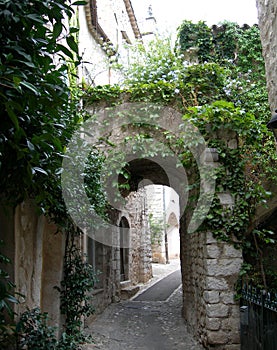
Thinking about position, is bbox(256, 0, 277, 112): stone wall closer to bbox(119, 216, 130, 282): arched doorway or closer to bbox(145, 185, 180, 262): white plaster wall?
bbox(119, 216, 130, 282): arched doorway

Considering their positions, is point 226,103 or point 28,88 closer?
point 28,88

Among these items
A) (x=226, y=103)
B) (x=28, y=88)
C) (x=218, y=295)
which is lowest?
(x=218, y=295)

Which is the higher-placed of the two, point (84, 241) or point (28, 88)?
point (28, 88)

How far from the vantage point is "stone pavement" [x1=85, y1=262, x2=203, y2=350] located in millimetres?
5406

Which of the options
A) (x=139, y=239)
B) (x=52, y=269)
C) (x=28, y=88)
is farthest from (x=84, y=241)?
(x=139, y=239)

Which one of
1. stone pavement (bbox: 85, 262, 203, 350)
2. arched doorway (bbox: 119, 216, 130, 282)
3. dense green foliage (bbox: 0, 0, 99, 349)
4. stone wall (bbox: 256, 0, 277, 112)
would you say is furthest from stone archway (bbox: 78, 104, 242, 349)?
arched doorway (bbox: 119, 216, 130, 282)

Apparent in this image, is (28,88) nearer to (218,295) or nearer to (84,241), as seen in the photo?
(218,295)

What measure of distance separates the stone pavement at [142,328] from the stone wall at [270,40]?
345 cm

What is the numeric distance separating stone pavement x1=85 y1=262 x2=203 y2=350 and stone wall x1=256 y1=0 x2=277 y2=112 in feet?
11.3

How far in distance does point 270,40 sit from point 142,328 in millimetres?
5084

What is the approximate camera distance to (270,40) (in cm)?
366

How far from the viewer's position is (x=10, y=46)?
2.02 metres

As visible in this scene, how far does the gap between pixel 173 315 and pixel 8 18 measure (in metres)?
6.91

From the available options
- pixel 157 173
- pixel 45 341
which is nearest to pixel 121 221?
pixel 157 173
